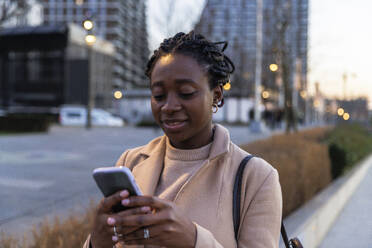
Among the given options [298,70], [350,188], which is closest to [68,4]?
[298,70]

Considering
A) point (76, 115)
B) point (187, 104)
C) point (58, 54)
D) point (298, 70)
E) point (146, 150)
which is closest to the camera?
point (187, 104)

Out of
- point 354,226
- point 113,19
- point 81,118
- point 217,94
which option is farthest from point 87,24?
point 113,19

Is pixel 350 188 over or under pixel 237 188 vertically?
under

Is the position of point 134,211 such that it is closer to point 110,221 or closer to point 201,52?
point 110,221

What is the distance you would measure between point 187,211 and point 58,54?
199 ft

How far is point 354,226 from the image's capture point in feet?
19.0

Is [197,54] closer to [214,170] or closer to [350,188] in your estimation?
[214,170]

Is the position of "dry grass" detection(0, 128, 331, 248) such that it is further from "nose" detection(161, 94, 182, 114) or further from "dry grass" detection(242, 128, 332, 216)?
"nose" detection(161, 94, 182, 114)

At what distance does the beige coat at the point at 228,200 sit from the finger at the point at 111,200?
33 cm

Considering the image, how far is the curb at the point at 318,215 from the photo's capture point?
4.44m

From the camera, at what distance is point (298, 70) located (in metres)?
23.4

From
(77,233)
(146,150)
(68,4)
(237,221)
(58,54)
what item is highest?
(68,4)

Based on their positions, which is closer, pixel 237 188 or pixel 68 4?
pixel 237 188

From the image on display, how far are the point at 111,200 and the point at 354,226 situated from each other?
540cm
